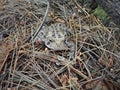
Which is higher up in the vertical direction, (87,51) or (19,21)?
(19,21)

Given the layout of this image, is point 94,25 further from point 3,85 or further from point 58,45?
point 3,85

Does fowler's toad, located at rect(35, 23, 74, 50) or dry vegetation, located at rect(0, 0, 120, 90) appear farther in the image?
fowler's toad, located at rect(35, 23, 74, 50)

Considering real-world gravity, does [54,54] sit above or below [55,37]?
below

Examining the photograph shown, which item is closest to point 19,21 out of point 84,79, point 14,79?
point 14,79

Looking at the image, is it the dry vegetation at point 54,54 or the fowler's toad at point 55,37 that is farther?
the fowler's toad at point 55,37
